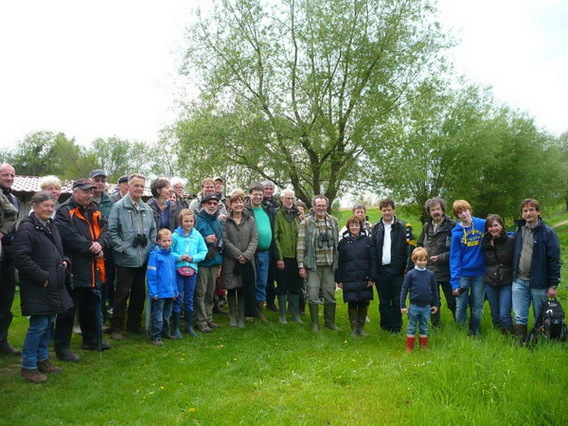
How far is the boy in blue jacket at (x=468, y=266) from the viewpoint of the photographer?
20.6 ft

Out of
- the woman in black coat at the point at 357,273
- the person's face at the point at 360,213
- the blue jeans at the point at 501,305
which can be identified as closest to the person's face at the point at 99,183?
the woman in black coat at the point at 357,273

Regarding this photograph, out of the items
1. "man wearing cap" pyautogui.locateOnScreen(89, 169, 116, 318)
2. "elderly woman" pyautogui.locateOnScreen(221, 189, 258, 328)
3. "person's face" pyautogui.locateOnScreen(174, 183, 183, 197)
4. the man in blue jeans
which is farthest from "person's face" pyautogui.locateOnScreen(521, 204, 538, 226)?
"man wearing cap" pyautogui.locateOnScreen(89, 169, 116, 318)

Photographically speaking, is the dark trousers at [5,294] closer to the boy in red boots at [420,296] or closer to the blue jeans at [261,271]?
the blue jeans at [261,271]

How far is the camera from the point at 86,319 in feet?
20.2

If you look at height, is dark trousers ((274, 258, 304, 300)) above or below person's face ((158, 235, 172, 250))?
below

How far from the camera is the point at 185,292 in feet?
22.5

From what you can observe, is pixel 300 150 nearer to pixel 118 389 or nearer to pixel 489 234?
pixel 489 234

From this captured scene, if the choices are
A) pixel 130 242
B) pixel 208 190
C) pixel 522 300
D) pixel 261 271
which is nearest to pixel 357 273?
pixel 261 271

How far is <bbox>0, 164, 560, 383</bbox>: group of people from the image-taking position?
209 inches

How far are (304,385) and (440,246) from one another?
3.18m

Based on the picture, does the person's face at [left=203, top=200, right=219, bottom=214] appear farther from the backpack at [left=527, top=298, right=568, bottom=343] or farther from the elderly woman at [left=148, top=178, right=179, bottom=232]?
the backpack at [left=527, top=298, right=568, bottom=343]

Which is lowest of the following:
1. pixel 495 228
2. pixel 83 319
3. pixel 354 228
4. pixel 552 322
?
pixel 83 319

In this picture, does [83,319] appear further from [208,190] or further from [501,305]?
[501,305]

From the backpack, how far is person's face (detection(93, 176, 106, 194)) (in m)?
6.34
